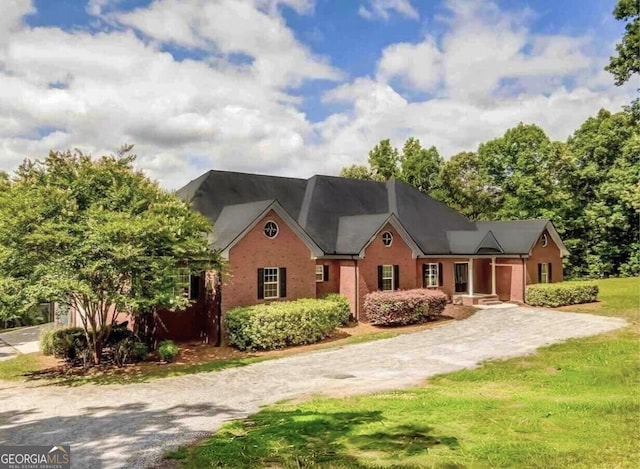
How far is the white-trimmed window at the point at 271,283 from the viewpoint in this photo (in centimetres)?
2239

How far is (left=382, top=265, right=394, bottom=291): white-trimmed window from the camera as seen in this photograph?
27.5 m

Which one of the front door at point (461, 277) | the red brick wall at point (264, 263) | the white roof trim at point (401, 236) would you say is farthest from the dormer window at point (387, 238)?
the front door at point (461, 277)

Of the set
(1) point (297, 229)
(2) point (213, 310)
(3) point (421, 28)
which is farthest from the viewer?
(1) point (297, 229)

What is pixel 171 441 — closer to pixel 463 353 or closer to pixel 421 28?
pixel 463 353

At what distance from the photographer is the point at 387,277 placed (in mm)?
27641

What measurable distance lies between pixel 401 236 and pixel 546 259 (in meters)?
13.4

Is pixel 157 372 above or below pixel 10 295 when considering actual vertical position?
below

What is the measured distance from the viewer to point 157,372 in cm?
1648

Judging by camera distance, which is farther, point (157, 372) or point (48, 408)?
point (157, 372)

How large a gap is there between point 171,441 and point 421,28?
623 inches

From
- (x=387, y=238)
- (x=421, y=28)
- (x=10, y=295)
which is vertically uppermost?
(x=421, y=28)

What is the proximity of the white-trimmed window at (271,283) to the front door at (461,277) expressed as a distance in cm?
1628

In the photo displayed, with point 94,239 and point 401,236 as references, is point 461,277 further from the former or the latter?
point 94,239

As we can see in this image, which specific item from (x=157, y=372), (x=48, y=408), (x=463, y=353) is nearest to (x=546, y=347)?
(x=463, y=353)
